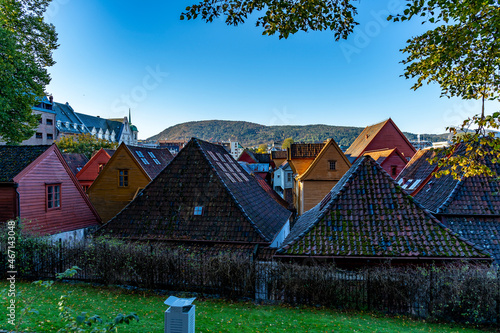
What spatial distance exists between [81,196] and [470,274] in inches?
858

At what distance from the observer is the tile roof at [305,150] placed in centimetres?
3719

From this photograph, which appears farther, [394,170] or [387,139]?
[387,139]

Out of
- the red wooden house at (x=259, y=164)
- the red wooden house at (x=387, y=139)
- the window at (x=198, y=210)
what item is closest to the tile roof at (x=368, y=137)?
the red wooden house at (x=387, y=139)

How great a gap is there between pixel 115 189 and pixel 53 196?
669cm

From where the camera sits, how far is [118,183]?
24.8m

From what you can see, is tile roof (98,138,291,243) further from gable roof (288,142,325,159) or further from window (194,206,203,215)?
gable roof (288,142,325,159)

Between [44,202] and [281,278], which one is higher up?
[44,202]

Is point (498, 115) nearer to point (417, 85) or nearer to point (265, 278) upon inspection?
point (417, 85)

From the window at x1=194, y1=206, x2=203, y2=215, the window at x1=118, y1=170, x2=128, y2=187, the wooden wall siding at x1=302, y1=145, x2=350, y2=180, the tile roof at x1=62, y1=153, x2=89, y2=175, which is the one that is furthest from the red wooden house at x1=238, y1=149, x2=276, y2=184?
the window at x1=194, y1=206, x2=203, y2=215

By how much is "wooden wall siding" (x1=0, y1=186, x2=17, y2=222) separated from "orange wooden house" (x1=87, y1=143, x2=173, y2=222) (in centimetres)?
850

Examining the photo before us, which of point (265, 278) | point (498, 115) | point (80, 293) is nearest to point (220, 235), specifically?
point (265, 278)

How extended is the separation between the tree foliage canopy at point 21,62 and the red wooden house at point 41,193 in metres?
2.81

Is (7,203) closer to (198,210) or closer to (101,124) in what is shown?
(198,210)

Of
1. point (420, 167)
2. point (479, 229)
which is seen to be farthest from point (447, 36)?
point (420, 167)
